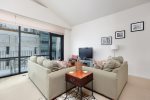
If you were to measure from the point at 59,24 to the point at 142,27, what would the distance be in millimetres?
3918

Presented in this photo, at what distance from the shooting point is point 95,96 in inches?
80.0

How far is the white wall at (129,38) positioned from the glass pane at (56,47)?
78.6 inches

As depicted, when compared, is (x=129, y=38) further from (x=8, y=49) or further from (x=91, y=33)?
(x=8, y=49)

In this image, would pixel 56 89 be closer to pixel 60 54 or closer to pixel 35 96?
pixel 35 96

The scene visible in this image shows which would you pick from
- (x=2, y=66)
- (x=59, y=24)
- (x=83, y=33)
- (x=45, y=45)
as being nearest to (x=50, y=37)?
(x=45, y=45)

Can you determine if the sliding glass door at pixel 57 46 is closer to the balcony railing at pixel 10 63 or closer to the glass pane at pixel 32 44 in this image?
the glass pane at pixel 32 44

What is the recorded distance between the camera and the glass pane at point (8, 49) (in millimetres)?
3496

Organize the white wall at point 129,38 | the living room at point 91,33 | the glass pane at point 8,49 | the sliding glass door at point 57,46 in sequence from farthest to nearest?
the sliding glass door at point 57,46 → the glass pane at point 8,49 → the white wall at point 129,38 → the living room at point 91,33

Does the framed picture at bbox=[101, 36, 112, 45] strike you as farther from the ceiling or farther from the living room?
the ceiling

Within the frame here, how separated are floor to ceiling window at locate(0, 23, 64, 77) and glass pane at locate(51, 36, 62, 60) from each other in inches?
22.3

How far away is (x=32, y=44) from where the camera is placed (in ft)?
14.4

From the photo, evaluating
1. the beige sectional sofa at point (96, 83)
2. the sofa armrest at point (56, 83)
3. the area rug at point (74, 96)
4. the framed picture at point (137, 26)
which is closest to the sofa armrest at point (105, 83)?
the beige sectional sofa at point (96, 83)

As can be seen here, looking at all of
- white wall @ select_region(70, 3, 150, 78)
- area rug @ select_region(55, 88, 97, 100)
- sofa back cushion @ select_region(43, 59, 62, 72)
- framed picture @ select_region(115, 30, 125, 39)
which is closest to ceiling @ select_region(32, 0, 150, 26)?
white wall @ select_region(70, 3, 150, 78)

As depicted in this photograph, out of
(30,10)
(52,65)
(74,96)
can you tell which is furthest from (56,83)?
(30,10)
